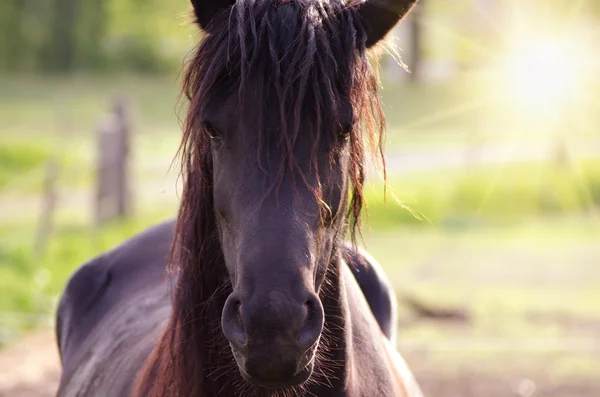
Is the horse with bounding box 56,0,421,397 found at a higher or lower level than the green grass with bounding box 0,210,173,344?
higher

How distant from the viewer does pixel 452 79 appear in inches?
1400

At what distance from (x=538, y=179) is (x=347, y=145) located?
15520mm

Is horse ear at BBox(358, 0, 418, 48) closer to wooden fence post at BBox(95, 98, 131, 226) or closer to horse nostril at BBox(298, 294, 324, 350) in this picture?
horse nostril at BBox(298, 294, 324, 350)

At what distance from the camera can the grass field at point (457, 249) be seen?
700cm

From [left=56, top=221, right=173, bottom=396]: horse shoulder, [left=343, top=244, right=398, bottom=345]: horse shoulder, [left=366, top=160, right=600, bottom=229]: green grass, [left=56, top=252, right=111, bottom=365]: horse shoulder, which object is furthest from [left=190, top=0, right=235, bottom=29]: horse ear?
[left=366, top=160, right=600, bottom=229]: green grass

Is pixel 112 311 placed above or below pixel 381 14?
below

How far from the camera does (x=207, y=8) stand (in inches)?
93.4

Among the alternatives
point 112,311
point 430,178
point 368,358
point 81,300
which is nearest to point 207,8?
point 368,358

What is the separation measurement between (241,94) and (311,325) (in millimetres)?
612

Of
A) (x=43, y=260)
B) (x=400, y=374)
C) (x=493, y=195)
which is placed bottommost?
(x=493, y=195)

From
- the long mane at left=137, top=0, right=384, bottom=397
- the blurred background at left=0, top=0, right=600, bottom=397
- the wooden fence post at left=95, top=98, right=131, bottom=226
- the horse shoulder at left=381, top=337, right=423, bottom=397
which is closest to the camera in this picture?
the long mane at left=137, top=0, right=384, bottom=397

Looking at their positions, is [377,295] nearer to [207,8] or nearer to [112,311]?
[112,311]

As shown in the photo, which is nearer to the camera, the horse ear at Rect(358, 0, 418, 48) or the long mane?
the long mane

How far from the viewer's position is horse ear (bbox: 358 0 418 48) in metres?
2.33
